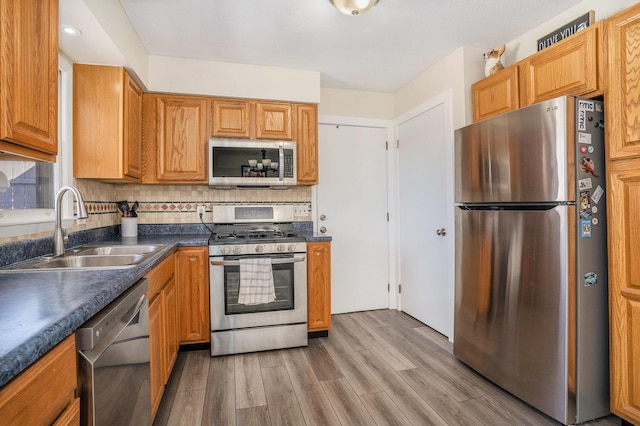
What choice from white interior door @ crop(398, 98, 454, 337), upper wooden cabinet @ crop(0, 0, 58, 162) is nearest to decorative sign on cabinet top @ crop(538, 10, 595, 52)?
white interior door @ crop(398, 98, 454, 337)

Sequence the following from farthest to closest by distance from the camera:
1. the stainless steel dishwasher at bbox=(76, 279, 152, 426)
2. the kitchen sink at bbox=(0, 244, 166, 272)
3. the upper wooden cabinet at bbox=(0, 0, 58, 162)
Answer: the kitchen sink at bbox=(0, 244, 166, 272) → the upper wooden cabinet at bbox=(0, 0, 58, 162) → the stainless steel dishwasher at bbox=(76, 279, 152, 426)

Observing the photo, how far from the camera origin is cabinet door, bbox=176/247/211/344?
2.44m

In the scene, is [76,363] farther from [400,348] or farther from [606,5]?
[606,5]

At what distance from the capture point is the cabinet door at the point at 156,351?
5.26ft

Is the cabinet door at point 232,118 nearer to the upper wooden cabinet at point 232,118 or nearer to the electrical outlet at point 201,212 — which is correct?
the upper wooden cabinet at point 232,118

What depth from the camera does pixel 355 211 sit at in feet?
11.2

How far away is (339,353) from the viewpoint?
250 cm

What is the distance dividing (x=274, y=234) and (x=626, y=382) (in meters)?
2.42

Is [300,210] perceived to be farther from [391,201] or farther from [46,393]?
[46,393]

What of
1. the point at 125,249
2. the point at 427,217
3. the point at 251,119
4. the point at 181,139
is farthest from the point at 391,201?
the point at 125,249

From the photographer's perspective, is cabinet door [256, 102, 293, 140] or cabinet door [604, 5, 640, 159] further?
cabinet door [256, 102, 293, 140]

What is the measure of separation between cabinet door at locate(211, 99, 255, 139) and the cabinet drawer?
3.84 ft

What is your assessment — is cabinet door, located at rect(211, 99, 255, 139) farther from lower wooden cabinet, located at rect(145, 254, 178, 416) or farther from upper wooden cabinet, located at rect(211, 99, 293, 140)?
lower wooden cabinet, located at rect(145, 254, 178, 416)

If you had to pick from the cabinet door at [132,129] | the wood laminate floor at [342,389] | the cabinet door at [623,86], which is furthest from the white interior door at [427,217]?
the cabinet door at [132,129]
